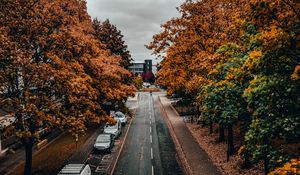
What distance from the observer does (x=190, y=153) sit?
24656 millimetres

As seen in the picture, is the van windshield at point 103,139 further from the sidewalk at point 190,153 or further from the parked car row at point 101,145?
the sidewalk at point 190,153

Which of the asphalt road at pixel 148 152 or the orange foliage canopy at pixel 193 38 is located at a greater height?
the orange foliage canopy at pixel 193 38

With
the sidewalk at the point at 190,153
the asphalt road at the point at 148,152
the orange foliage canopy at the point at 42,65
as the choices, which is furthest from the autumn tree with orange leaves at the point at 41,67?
the sidewalk at the point at 190,153

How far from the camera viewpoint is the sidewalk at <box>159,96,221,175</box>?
20.6m

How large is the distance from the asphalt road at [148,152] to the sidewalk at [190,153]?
649mm

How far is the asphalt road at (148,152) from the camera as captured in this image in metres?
21.6

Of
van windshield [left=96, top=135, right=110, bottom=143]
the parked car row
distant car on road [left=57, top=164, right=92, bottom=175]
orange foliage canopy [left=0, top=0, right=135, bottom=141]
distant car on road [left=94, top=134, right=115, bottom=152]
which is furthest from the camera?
van windshield [left=96, top=135, right=110, bottom=143]

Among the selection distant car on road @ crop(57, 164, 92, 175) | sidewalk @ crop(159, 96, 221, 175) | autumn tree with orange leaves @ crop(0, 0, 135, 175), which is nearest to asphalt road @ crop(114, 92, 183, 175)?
sidewalk @ crop(159, 96, 221, 175)

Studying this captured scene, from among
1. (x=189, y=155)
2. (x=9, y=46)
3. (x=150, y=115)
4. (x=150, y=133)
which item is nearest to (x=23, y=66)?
(x=9, y=46)

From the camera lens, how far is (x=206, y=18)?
1023 inches

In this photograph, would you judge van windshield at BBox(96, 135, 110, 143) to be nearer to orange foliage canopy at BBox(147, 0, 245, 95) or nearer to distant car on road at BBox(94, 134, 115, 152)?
distant car on road at BBox(94, 134, 115, 152)

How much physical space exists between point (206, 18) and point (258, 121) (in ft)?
54.3

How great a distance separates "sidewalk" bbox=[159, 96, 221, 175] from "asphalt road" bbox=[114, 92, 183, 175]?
649 millimetres

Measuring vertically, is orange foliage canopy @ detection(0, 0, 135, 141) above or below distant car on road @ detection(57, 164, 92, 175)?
above
